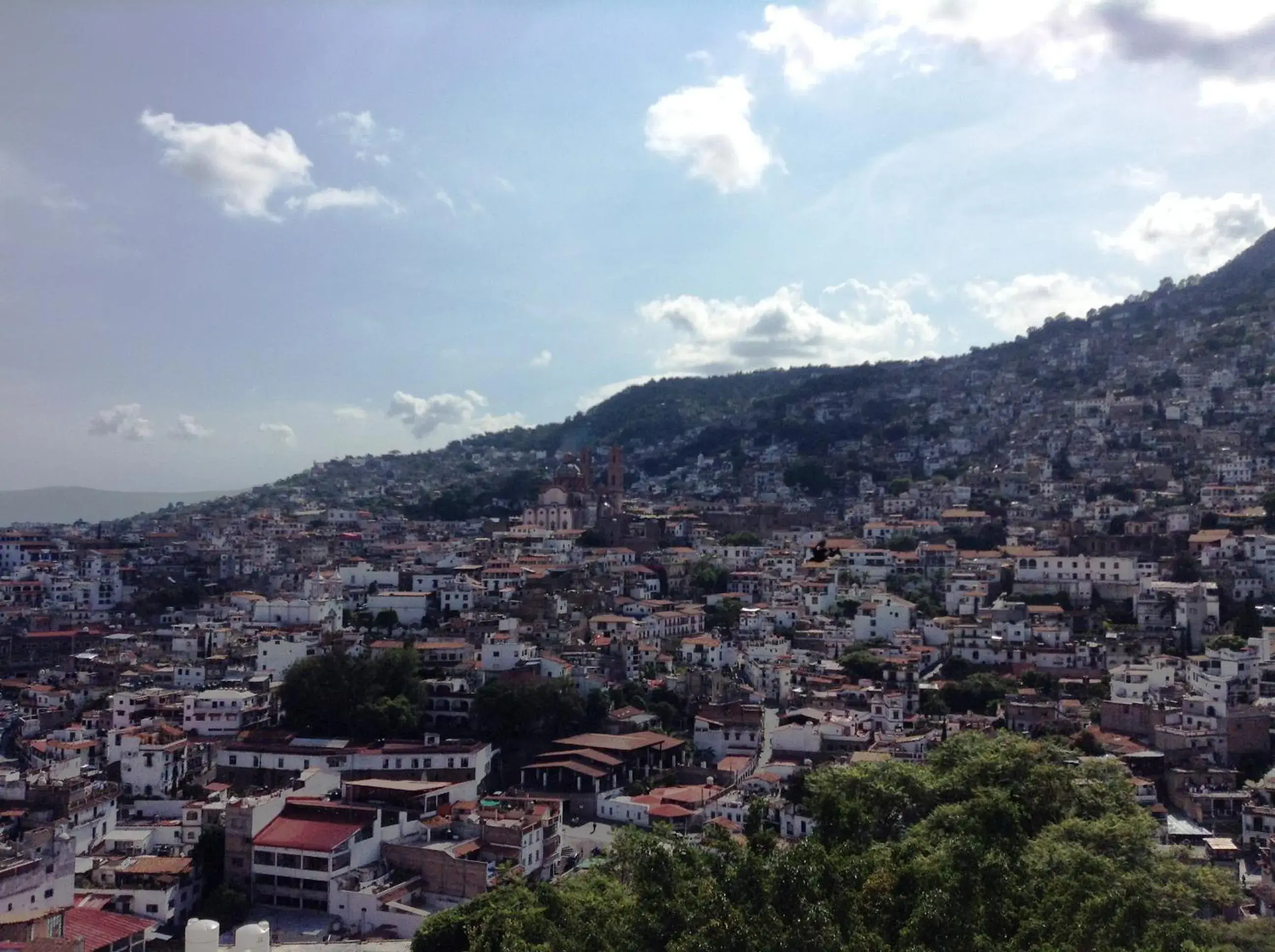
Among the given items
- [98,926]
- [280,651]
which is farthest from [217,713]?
[98,926]

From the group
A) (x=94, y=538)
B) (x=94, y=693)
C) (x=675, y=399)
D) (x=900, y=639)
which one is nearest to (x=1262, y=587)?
(x=900, y=639)

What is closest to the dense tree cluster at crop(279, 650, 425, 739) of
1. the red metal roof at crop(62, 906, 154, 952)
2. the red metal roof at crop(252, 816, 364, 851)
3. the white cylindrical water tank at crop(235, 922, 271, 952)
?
the red metal roof at crop(252, 816, 364, 851)

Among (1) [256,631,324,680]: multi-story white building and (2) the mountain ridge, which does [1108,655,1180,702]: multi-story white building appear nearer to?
(1) [256,631,324,680]: multi-story white building

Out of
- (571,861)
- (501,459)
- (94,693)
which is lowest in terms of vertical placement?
(571,861)

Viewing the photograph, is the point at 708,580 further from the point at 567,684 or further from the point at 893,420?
the point at 893,420

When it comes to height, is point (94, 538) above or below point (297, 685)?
above

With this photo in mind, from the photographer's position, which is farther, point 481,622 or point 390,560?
point 390,560

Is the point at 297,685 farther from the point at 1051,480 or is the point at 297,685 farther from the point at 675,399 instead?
the point at 675,399
